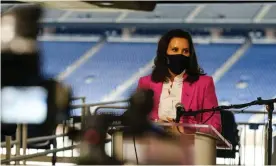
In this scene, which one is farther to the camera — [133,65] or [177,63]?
[133,65]

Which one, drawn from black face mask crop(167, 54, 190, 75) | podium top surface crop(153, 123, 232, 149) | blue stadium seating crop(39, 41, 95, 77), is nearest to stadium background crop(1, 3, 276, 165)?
blue stadium seating crop(39, 41, 95, 77)

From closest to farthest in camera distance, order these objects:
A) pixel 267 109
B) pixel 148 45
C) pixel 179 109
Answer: pixel 267 109
pixel 179 109
pixel 148 45

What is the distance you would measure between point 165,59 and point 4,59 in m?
0.71

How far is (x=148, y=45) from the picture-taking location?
2109 millimetres

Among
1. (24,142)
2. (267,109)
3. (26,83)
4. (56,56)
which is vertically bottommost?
(24,142)

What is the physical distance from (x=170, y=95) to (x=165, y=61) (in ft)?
0.47

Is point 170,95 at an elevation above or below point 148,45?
below

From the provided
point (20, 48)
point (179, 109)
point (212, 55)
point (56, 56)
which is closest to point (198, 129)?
point (179, 109)

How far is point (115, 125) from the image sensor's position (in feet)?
6.15

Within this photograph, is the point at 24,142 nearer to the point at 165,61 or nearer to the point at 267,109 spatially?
the point at 165,61

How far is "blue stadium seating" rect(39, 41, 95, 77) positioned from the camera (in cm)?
216

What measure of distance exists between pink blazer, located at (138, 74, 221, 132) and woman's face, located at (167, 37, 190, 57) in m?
0.10

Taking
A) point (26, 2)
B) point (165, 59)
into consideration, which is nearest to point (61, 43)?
point (26, 2)

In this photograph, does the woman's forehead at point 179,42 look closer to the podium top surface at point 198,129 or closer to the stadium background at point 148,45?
the stadium background at point 148,45
